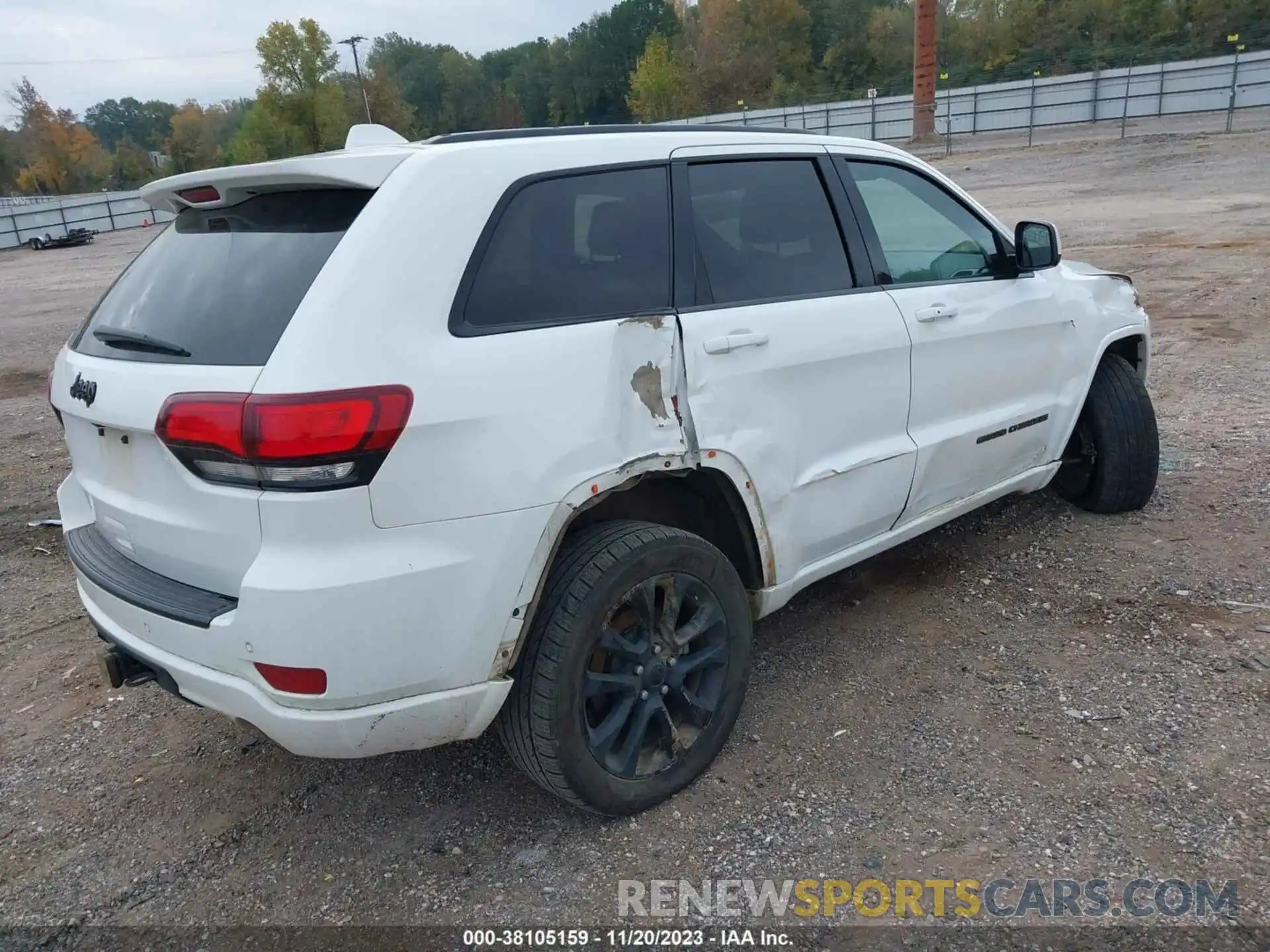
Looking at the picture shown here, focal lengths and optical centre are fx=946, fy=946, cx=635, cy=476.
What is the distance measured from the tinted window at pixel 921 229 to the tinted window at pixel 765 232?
27cm

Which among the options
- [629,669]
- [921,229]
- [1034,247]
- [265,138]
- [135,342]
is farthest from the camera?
[265,138]

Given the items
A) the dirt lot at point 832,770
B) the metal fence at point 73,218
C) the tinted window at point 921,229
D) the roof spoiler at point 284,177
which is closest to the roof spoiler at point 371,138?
the roof spoiler at point 284,177

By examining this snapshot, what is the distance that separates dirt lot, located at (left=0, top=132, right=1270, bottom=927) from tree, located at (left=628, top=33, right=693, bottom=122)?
245 feet

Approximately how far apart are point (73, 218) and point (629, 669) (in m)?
39.3

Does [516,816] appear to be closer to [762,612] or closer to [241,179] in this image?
[762,612]

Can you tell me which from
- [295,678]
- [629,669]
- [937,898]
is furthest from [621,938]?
[295,678]

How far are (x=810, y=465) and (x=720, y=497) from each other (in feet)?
1.09

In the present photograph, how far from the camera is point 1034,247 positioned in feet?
12.6

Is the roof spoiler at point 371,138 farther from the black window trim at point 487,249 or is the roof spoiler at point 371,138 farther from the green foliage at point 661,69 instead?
the green foliage at point 661,69

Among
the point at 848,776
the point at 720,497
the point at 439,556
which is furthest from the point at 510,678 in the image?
the point at 848,776

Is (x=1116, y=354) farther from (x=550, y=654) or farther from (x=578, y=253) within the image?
(x=550, y=654)

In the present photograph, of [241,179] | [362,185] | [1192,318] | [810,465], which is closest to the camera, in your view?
[362,185]

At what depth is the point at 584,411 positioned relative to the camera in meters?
2.44

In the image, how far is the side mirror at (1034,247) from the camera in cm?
382
